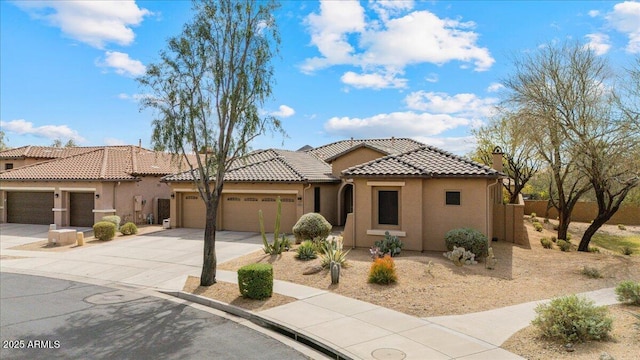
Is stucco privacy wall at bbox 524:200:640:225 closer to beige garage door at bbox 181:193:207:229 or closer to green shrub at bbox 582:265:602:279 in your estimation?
green shrub at bbox 582:265:602:279

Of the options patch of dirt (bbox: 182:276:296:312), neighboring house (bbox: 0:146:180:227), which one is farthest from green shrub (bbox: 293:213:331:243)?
neighboring house (bbox: 0:146:180:227)

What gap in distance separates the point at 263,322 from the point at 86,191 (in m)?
22.2

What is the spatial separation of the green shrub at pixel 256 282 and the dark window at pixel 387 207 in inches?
304

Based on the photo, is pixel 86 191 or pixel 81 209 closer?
pixel 86 191

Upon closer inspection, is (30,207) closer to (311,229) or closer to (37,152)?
(37,152)

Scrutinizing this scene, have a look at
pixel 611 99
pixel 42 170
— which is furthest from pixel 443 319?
pixel 42 170

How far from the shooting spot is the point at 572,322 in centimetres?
787

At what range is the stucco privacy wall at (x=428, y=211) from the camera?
1658 cm

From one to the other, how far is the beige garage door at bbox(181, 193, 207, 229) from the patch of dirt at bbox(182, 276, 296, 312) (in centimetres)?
1239

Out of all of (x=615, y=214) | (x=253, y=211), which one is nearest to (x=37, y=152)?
(x=253, y=211)

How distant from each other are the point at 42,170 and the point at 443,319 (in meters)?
30.1

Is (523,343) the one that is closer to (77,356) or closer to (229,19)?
(77,356)

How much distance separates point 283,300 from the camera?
11000 millimetres

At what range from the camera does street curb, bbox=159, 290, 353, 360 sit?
7996 millimetres
